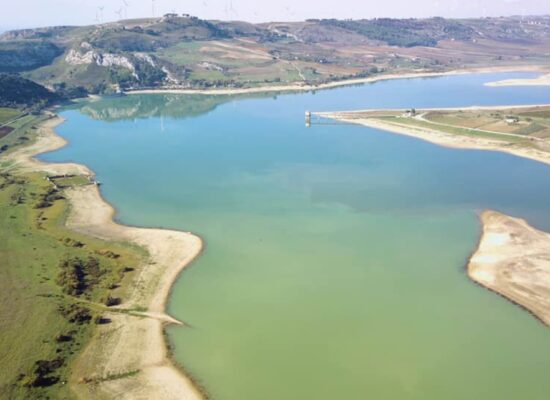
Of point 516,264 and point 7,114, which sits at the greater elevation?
point 7,114

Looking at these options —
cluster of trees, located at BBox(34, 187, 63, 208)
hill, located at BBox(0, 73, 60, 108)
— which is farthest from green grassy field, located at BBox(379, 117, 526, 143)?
hill, located at BBox(0, 73, 60, 108)

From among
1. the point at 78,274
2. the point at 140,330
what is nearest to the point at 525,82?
the point at 78,274

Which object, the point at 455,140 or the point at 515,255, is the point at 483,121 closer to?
the point at 455,140

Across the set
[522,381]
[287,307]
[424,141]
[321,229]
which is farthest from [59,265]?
[424,141]

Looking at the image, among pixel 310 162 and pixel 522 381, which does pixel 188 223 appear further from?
pixel 522 381

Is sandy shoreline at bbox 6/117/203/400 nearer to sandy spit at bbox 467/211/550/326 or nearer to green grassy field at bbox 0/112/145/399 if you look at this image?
green grassy field at bbox 0/112/145/399

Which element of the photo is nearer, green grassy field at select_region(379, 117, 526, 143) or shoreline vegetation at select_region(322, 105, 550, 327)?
shoreline vegetation at select_region(322, 105, 550, 327)

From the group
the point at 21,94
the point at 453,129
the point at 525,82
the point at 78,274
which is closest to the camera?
the point at 78,274
